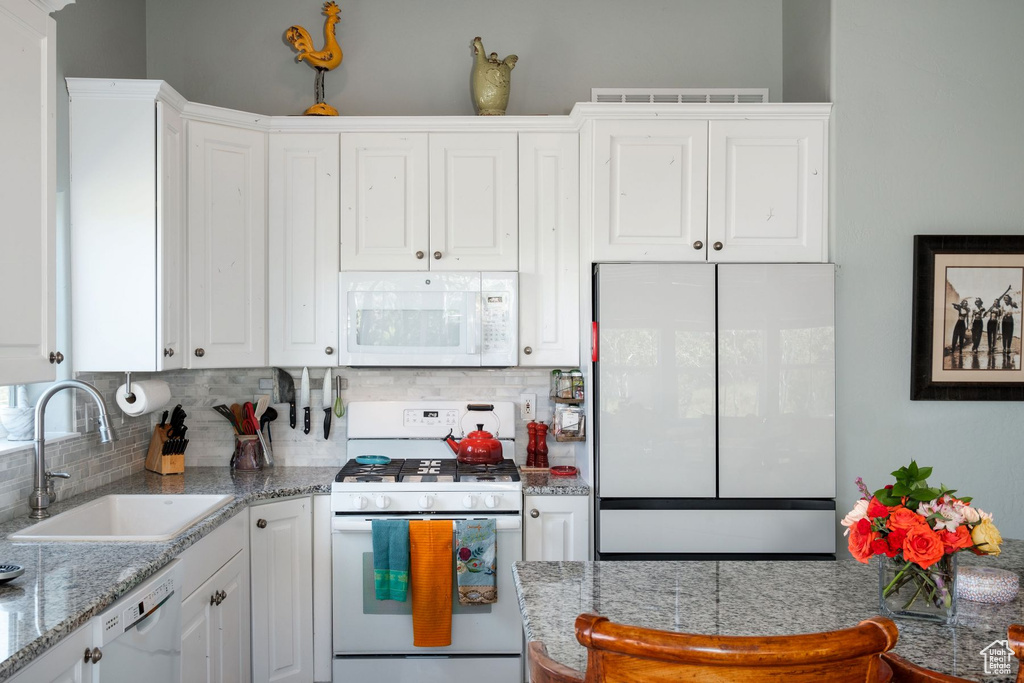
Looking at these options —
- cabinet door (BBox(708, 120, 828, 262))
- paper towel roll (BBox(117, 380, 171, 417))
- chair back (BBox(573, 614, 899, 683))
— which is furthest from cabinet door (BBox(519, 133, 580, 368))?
chair back (BBox(573, 614, 899, 683))

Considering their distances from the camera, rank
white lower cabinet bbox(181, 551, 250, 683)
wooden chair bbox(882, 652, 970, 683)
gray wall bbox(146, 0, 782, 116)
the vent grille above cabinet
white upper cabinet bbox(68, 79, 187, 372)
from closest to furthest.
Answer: wooden chair bbox(882, 652, 970, 683)
white lower cabinet bbox(181, 551, 250, 683)
white upper cabinet bbox(68, 79, 187, 372)
the vent grille above cabinet
gray wall bbox(146, 0, 782, 116)

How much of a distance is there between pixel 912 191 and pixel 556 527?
193 centimetres

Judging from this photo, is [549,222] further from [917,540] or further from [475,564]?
[917,540]

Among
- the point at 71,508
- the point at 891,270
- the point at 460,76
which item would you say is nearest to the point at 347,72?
the point at 460,76

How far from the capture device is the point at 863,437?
2906 millimetres

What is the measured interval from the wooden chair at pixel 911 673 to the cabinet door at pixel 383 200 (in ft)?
7.54

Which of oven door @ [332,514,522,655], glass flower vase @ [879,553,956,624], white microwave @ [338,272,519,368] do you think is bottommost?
oven door @ [332,514,522,655]

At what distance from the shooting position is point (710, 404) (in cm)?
280

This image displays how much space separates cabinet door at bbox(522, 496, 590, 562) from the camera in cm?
288

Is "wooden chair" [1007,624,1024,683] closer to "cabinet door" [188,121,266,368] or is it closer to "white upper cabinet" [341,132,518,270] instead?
"white upper cabinet" [341,132,518,270]

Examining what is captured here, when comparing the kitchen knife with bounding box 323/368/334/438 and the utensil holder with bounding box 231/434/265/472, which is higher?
the kitchen knife with bounding box 323/368/334/438

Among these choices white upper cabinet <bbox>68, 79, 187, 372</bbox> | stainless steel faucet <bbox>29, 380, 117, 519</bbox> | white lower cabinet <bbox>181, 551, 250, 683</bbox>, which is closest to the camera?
white lower cabinet <bbox>181, 551, 250, 683</bbox>

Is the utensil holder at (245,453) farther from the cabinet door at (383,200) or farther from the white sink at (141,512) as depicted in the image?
the cabinet door at (383,200)

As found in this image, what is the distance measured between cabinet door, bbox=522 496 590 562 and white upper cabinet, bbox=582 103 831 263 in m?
0.99
